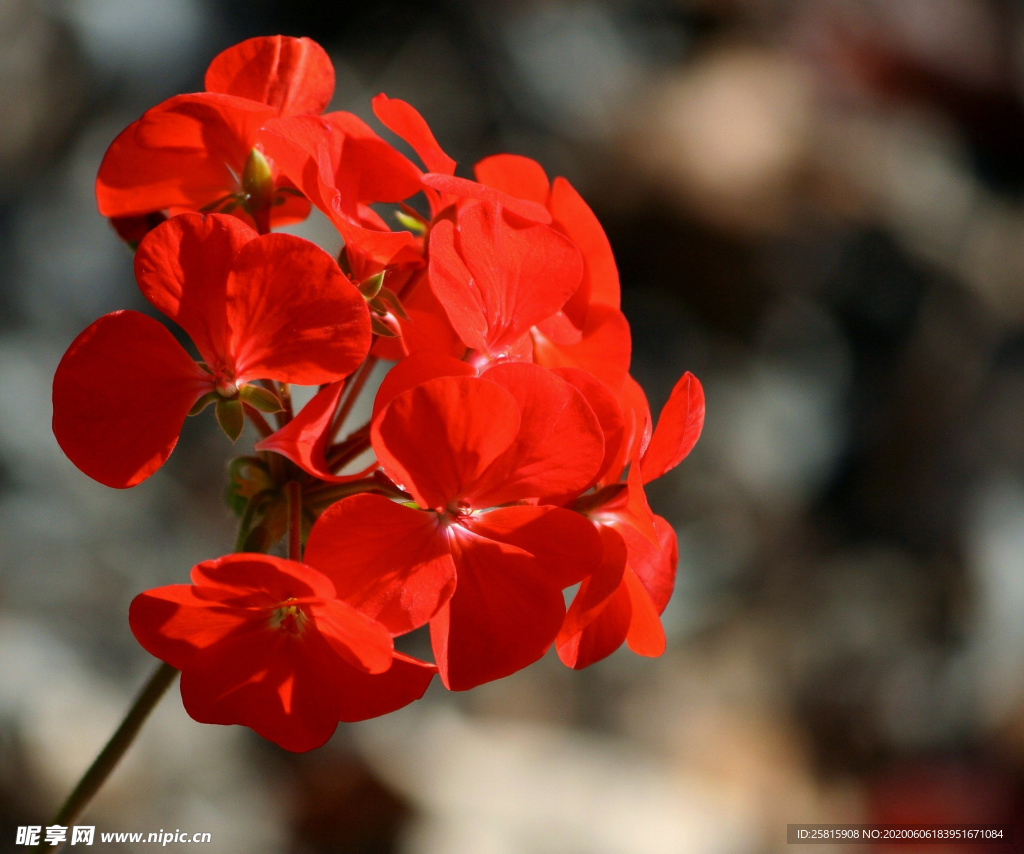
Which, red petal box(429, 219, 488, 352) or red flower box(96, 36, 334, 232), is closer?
red petal box(429, 219, 488, 352)

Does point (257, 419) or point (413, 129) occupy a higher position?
point (413, 129)

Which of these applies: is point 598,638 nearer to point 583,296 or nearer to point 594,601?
point 594,601

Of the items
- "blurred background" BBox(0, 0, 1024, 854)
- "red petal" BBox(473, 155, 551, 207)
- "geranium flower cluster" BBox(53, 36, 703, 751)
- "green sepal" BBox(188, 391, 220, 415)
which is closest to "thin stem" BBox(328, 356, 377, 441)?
"geranium flower cluster" BBox(53, 36, 703, 751)

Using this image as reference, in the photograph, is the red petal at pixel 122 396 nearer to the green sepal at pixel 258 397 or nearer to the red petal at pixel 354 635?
the green sepal at pixel 258 397

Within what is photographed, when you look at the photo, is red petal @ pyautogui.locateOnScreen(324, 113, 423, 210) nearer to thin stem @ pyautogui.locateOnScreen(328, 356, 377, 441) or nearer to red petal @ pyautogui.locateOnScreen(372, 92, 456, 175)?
red petal @ pyautogui.locateOnScreen(372, 92, 456, 175)

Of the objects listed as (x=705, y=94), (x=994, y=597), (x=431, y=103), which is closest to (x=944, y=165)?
(x=705, y=94)

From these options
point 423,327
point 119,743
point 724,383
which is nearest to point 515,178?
point 423,327
